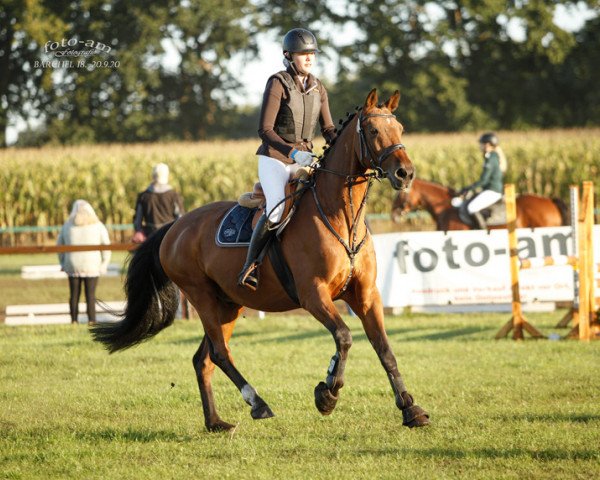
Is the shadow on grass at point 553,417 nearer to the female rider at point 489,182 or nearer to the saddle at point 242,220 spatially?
the saddle at point 242,220

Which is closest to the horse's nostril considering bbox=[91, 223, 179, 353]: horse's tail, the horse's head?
the horse's head

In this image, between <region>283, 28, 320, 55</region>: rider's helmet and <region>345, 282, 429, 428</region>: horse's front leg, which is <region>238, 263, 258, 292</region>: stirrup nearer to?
<region>345, 282, 429, 428</region>: horse's front leg

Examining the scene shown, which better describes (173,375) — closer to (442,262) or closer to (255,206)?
(255,206)

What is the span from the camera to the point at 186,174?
3575 centimetres

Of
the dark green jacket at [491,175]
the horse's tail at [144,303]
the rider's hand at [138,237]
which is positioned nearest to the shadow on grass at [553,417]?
the horse's tail at [144,303]

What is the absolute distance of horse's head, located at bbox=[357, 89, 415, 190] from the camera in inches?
265

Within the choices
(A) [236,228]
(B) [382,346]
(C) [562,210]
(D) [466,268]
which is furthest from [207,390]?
(C) [562,210]

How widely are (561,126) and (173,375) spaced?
5599cm

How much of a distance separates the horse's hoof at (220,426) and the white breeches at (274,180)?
5.33ft

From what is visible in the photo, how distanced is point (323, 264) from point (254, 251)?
73 cm

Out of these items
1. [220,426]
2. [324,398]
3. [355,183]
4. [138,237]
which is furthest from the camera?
[138,237]

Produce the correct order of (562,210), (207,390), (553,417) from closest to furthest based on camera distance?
(553,417) → (207,390) → (562,210)

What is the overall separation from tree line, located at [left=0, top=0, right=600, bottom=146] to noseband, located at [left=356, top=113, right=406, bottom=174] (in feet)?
167

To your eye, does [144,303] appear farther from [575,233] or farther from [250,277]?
[575,233]
